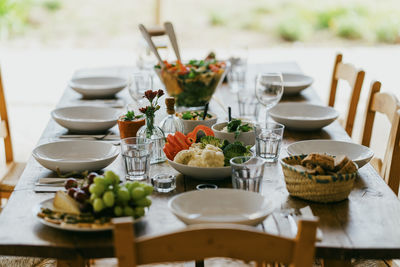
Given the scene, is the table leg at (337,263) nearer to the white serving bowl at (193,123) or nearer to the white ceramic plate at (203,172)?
the white ceramic plate at (203,172)

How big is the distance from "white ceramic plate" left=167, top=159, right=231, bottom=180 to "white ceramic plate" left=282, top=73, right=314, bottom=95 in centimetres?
117

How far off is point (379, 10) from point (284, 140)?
7948mm

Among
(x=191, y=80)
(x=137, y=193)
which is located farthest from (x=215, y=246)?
(x=191, y=80)

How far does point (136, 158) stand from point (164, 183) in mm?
134

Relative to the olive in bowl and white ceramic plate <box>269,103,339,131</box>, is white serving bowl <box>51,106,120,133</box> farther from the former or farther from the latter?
white ceramic plate <box>269,103,339,131</box>

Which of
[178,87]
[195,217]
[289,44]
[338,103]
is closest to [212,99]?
[178,87]

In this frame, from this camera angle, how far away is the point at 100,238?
1197 mm

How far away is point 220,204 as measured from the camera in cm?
132

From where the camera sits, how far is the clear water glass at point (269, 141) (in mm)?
1689

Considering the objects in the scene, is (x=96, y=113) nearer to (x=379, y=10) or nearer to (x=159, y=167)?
(x=159, y=167)

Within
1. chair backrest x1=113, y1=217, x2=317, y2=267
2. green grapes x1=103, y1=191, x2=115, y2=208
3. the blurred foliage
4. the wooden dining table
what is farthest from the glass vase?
the blurred foliage

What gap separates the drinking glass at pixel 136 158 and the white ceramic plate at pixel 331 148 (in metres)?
0.46

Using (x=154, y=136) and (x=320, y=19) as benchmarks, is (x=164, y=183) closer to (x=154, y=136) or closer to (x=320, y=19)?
(x=154, y=136)

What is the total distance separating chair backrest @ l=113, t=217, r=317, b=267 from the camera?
934 mm
